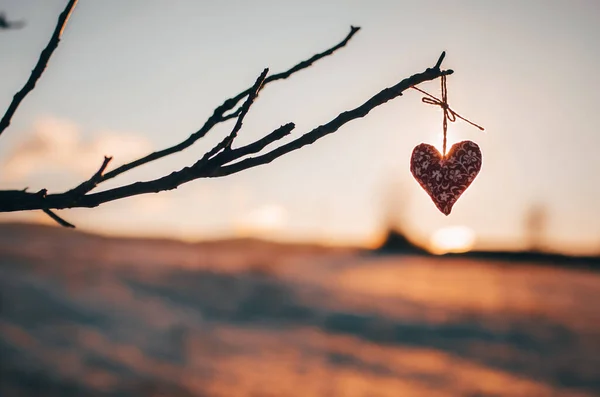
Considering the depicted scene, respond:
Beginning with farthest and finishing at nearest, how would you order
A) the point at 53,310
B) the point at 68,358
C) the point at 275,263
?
the point at 275,263
the point at 53,310
the point at 68,358

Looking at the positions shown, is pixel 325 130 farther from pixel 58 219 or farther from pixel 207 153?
pixel 58 219

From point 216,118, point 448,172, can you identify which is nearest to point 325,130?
point 216,118

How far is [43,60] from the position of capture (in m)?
1.56

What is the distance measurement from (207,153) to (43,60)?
0.48 meters

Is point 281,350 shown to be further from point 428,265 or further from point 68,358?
point 428,265

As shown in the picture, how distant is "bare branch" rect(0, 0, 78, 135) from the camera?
5.05ft

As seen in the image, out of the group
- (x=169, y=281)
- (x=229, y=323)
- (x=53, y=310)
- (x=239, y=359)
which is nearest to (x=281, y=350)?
(x=239, y=359)

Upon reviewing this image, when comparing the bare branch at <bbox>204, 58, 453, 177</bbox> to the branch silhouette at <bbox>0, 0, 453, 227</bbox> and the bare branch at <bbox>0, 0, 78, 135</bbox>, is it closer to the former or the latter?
the branch silhouette at <bbox>0, 0, 453, 227</bbox>

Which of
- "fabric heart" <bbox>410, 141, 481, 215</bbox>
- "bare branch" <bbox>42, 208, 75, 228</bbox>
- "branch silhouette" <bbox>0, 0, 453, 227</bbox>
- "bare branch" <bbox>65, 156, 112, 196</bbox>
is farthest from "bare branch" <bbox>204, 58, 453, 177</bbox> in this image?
"fabric heart" <bbox>410, 141, 481, 215</bbox>

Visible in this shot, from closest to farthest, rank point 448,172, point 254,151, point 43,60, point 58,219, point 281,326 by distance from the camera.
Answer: point 254,151 → point 43,60 → point 58,219 → point 448,172 → point 281,326

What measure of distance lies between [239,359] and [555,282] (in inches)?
755

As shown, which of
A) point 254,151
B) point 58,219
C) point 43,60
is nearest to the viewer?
point 254,151

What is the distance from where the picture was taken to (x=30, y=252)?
112ft

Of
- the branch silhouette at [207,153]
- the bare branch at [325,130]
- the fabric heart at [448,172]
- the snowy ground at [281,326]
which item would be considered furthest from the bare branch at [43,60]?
the snowy ground at [281,326]
